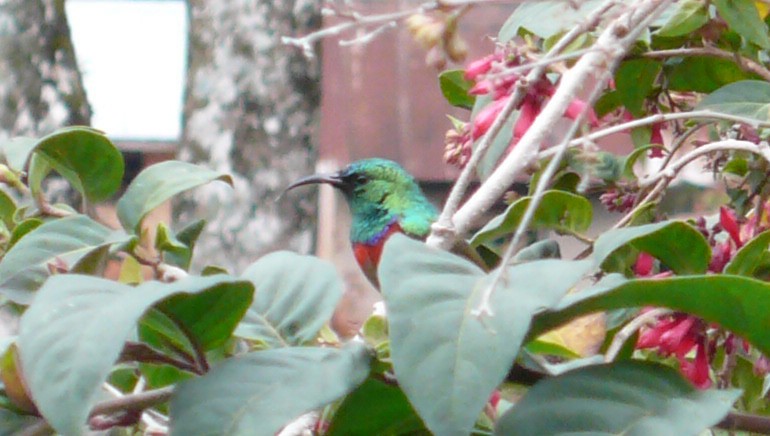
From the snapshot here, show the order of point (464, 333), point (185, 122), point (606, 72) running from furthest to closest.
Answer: point (185, 122)
point (606, 72)
point (464, 333)

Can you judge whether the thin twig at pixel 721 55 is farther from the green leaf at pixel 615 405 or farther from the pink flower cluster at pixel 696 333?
the green leaf at pixel 615 405

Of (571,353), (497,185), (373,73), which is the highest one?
(497,185)

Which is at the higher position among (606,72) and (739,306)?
(606,72)

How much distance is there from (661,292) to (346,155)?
105 inches

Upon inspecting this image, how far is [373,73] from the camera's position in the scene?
3.22 m

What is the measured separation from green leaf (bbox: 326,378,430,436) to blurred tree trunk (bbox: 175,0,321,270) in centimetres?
216

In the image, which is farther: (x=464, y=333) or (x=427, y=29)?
(x=427, y=29)

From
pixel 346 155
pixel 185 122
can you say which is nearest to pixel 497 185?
pixel 185 122

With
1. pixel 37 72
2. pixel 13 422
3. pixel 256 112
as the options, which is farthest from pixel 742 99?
pixel 37 72

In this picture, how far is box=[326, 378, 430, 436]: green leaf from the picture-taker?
640mm

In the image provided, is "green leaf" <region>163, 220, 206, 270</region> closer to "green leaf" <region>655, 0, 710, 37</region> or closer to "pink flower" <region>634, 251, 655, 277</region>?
"pink flower" <region>634, 251, 655, 277</region>

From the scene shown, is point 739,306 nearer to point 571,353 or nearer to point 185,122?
point 571,353

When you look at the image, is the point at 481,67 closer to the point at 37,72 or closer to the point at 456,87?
the point at 456,87

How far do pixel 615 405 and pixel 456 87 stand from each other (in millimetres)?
739
